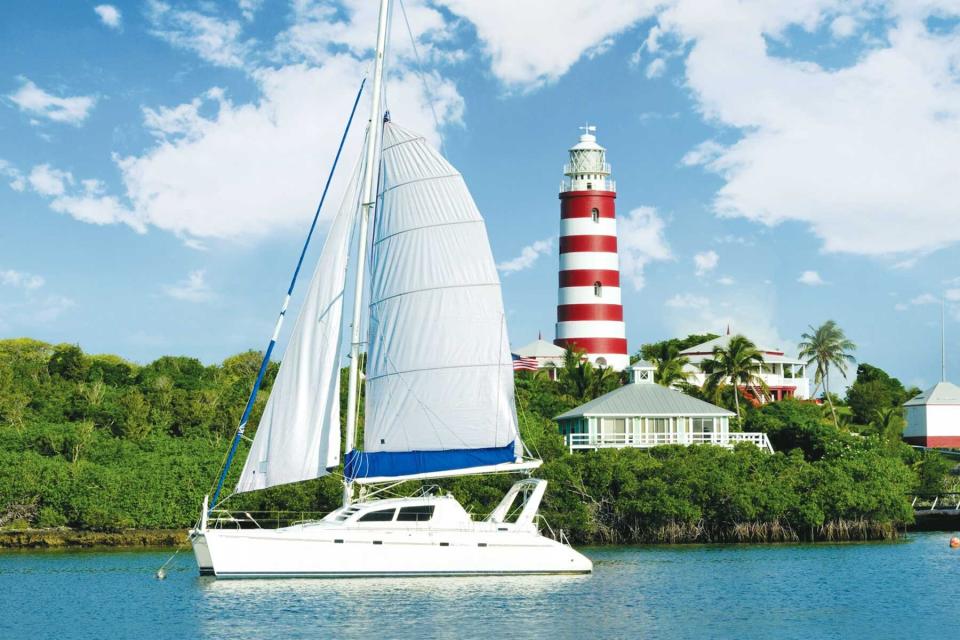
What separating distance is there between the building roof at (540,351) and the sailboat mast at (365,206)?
179ft

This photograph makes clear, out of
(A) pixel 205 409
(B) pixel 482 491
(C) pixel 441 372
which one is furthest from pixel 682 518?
(A) pixel 205 409

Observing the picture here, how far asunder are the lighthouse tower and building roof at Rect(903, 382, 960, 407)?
21430 millimetres

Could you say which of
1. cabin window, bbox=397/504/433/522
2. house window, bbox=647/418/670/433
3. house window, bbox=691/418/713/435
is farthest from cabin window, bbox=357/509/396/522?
house window, bbox=691/418/713/435

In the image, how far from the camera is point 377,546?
3497cm

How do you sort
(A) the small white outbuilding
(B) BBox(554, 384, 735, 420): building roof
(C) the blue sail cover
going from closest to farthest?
(C) the blue sail cover → (B) BBox(554, 384, 735, 420): building roof → (A) the small white outbuilding

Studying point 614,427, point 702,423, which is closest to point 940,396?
point 702,423

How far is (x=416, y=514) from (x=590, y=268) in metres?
49.2

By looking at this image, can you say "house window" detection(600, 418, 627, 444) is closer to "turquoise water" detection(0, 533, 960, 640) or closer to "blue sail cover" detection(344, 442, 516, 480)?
"turquoise water" detection(0, 533, 960, 640)

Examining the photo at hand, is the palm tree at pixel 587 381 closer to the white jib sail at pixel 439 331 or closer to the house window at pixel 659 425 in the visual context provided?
the house window at pixel 659 425

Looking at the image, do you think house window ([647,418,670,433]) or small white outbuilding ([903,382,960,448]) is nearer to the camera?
house window ([647,418,670,433])

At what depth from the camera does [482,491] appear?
176 feet

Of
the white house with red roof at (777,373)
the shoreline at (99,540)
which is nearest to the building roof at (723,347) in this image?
the white house with red roof at (777,373)

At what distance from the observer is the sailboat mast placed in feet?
117

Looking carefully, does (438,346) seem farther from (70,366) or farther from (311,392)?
(70,366)
